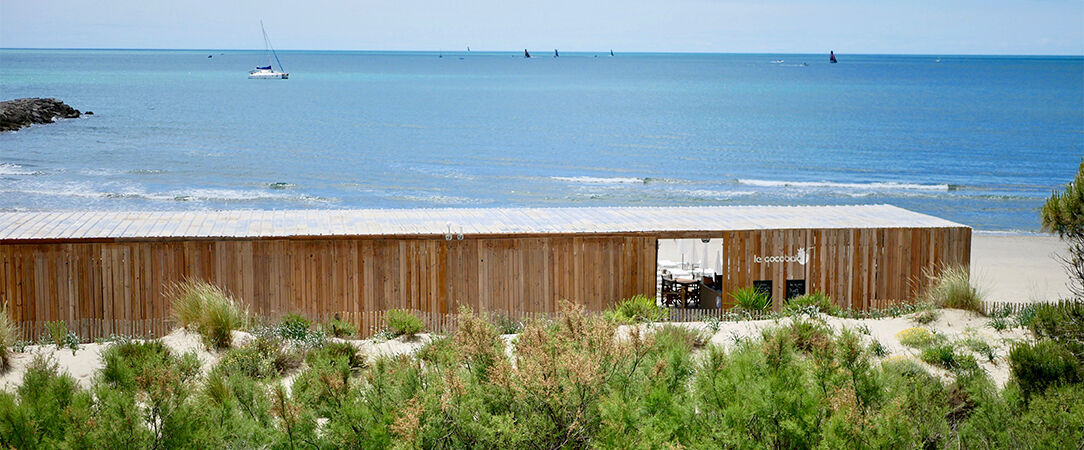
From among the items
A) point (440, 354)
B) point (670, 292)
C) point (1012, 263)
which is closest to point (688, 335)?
point (440, 354)

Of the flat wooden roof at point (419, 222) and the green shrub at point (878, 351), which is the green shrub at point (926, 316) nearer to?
the green shrub at point (878, 351)

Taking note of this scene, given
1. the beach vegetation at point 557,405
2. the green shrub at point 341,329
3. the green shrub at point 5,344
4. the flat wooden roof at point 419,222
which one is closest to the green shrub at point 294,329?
the green shrub at point 341,329

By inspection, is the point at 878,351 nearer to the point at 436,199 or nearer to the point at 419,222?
the point at 419,222

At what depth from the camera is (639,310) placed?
41.8 ft

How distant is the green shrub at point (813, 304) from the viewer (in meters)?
12.7

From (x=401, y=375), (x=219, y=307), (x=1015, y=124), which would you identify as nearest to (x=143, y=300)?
(x=219, y=307)

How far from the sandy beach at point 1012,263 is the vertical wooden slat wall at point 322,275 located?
316cm

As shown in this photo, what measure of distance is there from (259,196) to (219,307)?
80.7 ft

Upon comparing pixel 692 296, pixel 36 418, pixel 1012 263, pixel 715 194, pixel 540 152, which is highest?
pixel 36 418

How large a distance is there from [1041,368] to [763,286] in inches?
278

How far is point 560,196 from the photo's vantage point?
115 feet

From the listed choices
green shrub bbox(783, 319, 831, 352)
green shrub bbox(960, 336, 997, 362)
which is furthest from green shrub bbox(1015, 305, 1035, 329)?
green shrub bbox(783, 319, 831, 352)

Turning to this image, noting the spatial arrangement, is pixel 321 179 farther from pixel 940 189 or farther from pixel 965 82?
pixel 965 82

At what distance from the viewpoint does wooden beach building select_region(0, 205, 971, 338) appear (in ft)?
42.5
